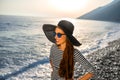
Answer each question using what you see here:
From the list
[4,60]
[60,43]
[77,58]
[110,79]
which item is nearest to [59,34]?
[60,43]

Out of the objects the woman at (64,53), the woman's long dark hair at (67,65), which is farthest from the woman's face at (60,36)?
the woman's long dark hair at (67,65)

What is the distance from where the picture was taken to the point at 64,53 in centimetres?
437

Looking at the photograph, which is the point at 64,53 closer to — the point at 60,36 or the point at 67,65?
the point at 67,65

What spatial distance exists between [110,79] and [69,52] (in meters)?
10.8

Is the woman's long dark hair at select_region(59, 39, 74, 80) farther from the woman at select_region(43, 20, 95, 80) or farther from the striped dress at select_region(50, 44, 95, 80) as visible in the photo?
the striped dress at select_region(50, 44, 95, 80)

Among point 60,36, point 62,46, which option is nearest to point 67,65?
point 62,46

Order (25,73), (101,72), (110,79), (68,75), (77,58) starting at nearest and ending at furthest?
(68,75), (77,58), (110,79), (101,72), (25,73)

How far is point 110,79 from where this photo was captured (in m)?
14.6

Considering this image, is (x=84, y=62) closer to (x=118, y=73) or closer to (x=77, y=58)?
(x=77, y=58)

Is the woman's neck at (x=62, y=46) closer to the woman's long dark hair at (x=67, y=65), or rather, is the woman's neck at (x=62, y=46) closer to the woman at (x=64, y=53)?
the woman at (x=64, y=53)

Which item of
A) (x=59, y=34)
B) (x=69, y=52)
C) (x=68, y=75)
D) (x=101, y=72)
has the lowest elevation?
(x=101, y=72)

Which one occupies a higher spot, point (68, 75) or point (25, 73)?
point (68, 75)

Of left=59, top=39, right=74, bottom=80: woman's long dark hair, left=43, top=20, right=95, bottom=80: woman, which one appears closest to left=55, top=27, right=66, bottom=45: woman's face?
left=43, top=20, right=95, bottom=80: woman

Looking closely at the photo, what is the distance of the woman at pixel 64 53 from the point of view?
432 centimetres
